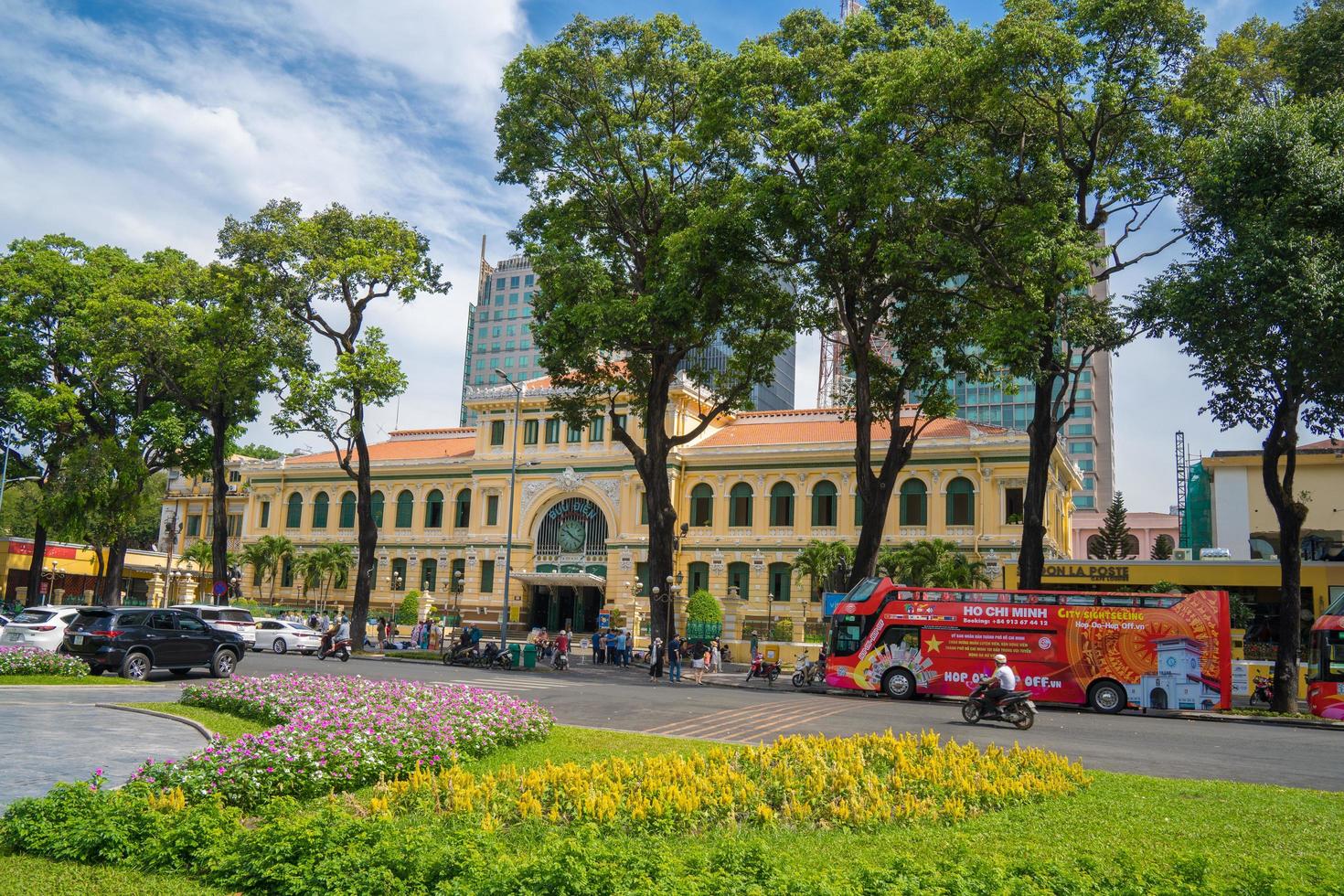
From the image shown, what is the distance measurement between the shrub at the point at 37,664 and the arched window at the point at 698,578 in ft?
109

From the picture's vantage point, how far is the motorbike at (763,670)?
31.3m

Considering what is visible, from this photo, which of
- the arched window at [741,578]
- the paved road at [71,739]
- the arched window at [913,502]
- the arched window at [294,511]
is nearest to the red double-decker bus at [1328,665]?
the arched window at [913,502]

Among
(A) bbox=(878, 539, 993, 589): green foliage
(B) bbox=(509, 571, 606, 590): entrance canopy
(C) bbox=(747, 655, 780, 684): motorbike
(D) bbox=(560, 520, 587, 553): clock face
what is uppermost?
(D) bbox=(560, 520, 587, 553): clock face

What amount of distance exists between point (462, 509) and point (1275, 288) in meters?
44.4

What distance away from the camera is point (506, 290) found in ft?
399

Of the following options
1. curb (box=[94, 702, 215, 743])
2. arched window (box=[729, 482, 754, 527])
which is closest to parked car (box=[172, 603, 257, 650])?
curb (box=[94, 702, 215, 743])

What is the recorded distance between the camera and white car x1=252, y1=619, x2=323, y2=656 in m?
36.3

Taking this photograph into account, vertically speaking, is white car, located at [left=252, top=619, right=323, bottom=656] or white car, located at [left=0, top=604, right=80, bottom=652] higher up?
white car, located at [left=0, top=604, right=80, bottom=652]

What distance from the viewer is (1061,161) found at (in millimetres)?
26281

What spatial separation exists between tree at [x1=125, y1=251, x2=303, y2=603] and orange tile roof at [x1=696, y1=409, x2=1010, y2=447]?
74.7 feet

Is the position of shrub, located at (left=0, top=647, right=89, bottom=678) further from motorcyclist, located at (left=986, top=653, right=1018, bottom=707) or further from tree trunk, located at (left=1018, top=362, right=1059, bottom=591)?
tree trunk, located at (left=1018, top=362, right=1059, bottom=591)

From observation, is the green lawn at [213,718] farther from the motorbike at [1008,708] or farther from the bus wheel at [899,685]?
the bus wheel at [899,685]

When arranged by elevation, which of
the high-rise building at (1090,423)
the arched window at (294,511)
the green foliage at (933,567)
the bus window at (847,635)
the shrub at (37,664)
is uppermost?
the high-rise building at (1090,423)

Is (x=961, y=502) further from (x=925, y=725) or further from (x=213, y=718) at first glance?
(x=213, y=718)
